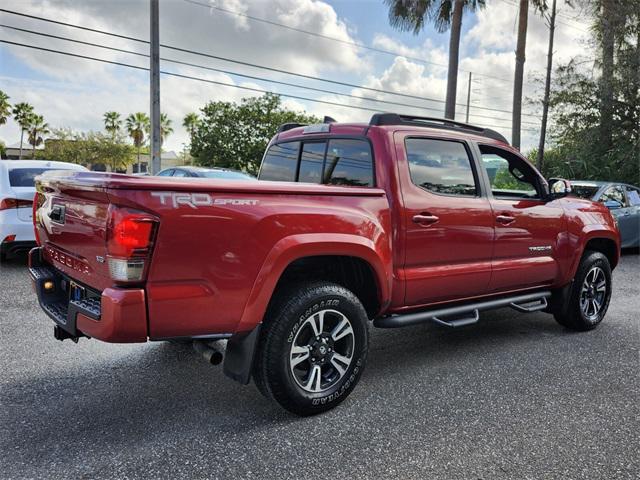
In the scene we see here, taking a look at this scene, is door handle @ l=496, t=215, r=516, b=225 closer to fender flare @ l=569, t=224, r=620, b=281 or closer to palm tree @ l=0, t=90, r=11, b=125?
fender flare @ l=569, t=224, r=620, b=281

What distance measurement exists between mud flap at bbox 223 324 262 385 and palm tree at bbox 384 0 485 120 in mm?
16856

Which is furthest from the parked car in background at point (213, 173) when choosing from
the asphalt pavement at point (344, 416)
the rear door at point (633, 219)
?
the rear door at point (633, 219)

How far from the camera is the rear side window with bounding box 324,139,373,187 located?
3.78 meters

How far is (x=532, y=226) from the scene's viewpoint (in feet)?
15.1

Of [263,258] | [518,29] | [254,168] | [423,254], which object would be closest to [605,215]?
[423,254]

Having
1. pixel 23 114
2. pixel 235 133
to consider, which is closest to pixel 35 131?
pixel 23 114

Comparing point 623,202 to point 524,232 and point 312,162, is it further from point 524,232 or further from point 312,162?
point 312,162

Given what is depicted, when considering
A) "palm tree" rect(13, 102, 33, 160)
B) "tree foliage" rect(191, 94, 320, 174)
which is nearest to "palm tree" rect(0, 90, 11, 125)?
"palm tree" rect(13, 102, 33, 160)

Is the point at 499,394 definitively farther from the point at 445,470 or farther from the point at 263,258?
the point at 263,258

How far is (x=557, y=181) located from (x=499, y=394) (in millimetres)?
2114

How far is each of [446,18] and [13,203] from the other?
17.8 meters

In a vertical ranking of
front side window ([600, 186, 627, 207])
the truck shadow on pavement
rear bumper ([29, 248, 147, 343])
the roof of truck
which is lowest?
the truck shadow on pavement

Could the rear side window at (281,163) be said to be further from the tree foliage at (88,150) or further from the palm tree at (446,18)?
the tree foliage at (88,150)

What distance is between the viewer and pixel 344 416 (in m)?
3.28
